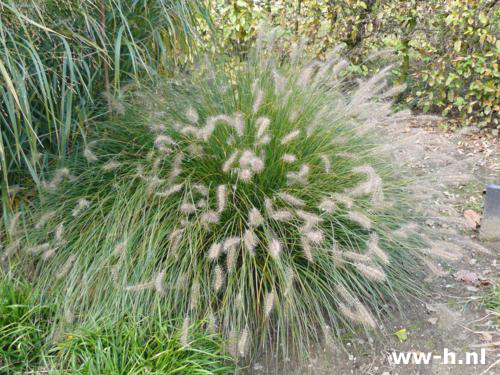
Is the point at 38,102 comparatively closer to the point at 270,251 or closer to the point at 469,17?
the point at 270,251

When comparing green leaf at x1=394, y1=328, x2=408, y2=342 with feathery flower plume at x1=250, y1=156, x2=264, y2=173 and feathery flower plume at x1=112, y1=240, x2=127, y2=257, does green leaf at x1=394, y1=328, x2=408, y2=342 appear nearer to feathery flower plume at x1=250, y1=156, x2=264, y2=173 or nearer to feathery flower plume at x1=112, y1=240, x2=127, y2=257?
feathery flower plume at x1=250, y1=156, x2=264, y2=173

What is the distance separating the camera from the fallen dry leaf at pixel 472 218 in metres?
3.26

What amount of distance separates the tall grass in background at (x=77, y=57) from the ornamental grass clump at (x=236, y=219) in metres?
0.19

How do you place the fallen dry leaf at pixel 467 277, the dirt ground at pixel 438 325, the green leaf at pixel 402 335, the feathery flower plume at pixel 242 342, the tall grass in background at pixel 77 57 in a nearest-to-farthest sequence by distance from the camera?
the feathery flower plume at pixel 242 342 → the dirt ground at pixel 438 325 → the green leaf at pixel 402 335 → the tall grass in background at pixel 77 57 → the fallen dry leaf at pixel 467 277

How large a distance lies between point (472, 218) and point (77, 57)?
2821 mm

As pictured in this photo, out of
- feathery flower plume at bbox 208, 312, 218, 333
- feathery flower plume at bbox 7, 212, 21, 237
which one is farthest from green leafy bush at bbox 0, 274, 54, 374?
feathery flower plume at bbox 208, 312, 218, 333

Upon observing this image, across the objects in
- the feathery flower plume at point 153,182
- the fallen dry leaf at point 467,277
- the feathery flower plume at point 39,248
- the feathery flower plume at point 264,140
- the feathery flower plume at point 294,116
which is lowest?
the fallen dry leaf at point 467,277

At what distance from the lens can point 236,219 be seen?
2.43m

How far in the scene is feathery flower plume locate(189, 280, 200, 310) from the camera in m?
2.14

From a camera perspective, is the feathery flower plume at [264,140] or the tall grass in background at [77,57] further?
the tall grass in background at [77,57]

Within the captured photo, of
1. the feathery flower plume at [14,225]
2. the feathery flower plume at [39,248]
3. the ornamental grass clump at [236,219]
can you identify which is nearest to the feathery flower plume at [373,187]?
the ornamental grass clump at [236,219]

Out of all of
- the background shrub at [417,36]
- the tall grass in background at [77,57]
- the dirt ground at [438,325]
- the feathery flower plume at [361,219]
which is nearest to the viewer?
the feathery flower plume at [361,219]

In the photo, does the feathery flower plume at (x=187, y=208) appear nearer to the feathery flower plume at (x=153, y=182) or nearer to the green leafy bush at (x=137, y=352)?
the feathery flower plume at (x=153, y=182)

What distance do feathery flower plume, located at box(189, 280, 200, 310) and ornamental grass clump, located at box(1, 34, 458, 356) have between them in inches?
0.4
